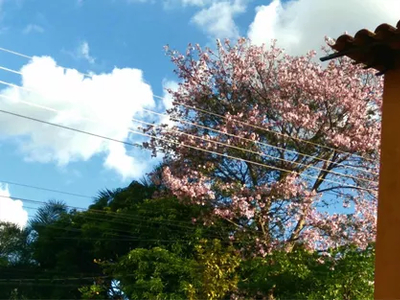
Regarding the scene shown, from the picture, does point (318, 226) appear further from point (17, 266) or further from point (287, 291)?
point (17, 266)

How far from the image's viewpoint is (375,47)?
466 cm

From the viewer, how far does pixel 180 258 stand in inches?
535

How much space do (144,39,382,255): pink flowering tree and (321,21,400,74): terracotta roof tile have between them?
8.53 meters

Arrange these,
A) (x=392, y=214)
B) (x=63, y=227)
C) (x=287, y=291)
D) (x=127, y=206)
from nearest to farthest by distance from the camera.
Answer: (x=392, y=214)
(x=287, y=291)
(x=127, y=206)
(x=63, y=227)

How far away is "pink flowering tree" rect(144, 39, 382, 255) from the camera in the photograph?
13.4 m

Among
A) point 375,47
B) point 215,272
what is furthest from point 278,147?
point 375,47

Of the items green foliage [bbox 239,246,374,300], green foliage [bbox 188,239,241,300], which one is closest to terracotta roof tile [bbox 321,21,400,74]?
green foliage [bbox 239,246,374,300]

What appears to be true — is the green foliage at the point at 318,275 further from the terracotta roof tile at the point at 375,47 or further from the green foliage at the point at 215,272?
the terracotta roof tile at the point at 375,47

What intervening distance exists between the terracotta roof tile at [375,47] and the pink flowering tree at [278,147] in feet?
28.0

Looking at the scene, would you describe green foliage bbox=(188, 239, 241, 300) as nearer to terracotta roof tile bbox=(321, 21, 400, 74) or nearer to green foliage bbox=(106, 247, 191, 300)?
green foliage bbox=(106, 247, 191, 300)

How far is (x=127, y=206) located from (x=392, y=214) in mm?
13231

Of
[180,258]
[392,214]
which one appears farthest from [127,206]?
[392,214]

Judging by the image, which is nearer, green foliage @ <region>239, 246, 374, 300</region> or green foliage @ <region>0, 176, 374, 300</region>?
green foliage @ <region>239, 246, 374, 300</region>

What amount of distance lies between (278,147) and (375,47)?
930 cm
